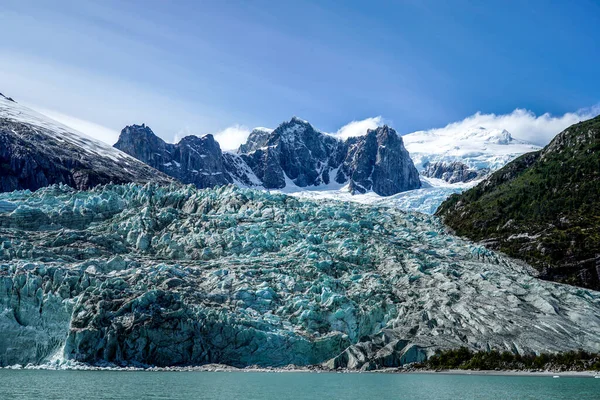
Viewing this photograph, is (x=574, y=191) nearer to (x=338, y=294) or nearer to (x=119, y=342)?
(x=338, y=294)

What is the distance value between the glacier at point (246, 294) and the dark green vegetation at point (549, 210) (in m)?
10.3

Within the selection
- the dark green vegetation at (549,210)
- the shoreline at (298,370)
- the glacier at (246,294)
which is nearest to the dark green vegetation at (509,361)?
the shoreline at (298,370)

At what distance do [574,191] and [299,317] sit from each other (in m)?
92.6

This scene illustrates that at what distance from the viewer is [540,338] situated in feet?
292

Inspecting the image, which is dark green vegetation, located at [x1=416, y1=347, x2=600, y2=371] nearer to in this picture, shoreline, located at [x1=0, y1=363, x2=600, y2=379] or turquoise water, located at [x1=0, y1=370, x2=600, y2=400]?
shoreline, located at [x1=0, y1=363, x2=600, y2=379]

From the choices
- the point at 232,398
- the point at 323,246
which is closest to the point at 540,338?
the point at 323,246

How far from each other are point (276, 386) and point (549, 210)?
349 ft

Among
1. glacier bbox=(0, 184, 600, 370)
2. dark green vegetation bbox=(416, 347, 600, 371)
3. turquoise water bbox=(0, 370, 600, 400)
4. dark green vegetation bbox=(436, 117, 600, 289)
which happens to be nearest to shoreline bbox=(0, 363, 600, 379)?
dark green vegetation bbox=(416, 347, 600, 371)

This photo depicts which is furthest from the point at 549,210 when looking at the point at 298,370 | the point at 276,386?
the point at 276,386

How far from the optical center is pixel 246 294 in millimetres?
98062

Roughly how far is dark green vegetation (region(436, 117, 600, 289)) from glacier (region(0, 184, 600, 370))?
10.3 metres

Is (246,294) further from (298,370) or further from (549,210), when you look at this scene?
(549,210)

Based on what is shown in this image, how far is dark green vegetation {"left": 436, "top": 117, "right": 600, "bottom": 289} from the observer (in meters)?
130

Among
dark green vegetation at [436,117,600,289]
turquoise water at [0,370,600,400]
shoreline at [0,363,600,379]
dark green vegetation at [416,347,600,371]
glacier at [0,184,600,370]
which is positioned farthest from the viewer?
dark green vegetation at [436,117,600,289]
